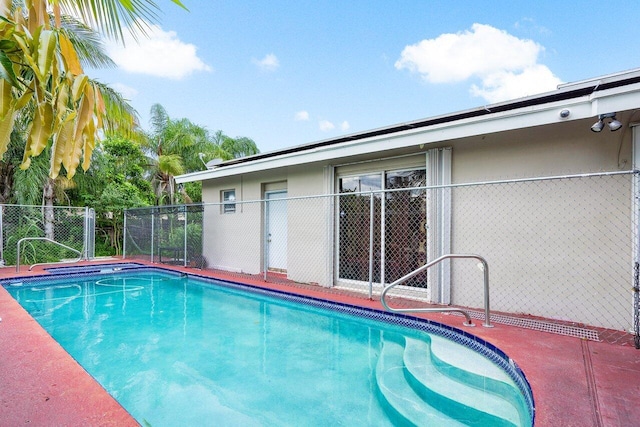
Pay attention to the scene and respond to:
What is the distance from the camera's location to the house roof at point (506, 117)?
3.49 meters

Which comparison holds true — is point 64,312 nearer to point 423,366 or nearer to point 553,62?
point 423,366

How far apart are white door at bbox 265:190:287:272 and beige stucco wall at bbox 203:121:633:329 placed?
3056 millimetres

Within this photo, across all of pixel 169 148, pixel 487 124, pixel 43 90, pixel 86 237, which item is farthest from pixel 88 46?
pixel 43 90

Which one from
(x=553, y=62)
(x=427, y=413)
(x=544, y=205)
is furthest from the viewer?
(x=553, y=62)

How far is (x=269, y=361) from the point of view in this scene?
3643 millimetres

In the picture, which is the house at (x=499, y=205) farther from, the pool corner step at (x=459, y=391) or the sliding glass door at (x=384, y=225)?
the pool corner step at (x=459, y=391)

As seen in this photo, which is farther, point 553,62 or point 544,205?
point 553,62

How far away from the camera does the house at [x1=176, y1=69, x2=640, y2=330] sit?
156 inches

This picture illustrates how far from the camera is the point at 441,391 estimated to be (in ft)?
9.39

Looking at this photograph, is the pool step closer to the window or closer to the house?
the house

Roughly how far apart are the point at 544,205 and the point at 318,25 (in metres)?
9.08

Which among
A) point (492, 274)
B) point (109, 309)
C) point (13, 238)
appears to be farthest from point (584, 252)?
point (13, 238)

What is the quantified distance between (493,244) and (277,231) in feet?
15.7

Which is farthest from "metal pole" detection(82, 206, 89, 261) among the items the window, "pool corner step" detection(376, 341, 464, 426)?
"pool corner step" detection(376, 341, 464, 426)
